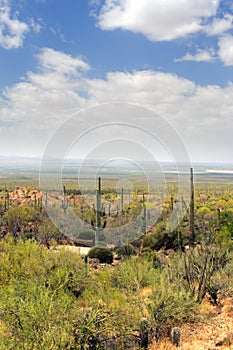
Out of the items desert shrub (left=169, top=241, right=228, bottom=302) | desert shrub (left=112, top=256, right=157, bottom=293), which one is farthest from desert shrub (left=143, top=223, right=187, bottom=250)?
desert shrub (left=112, top=256, right=157, bottom=293)

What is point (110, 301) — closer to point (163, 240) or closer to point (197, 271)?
point (197, 271)

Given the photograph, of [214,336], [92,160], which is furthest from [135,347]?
[92,160]

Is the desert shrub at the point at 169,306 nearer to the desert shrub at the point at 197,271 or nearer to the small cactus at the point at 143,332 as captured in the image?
the small cactus at the point at 143,332

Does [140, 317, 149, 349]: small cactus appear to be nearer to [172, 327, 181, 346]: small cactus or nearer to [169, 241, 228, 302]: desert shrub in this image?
[172, 327, 181, 346]: small cactus

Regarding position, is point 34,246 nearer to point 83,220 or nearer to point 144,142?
point 144,142

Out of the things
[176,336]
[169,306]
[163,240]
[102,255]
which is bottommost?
[102,255]

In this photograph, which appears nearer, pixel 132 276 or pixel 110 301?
pixel 110 301

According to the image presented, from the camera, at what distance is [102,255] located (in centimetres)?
2091

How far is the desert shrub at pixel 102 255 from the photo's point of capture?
20634 millimetres

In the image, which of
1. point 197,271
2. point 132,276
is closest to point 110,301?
point 132,276

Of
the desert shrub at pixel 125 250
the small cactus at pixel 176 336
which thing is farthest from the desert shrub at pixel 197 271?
the desert shrub at pixel 125 250

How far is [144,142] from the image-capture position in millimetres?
16484

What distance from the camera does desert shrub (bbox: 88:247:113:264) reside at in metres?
20.6

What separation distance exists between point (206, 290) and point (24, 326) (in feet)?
22.1
